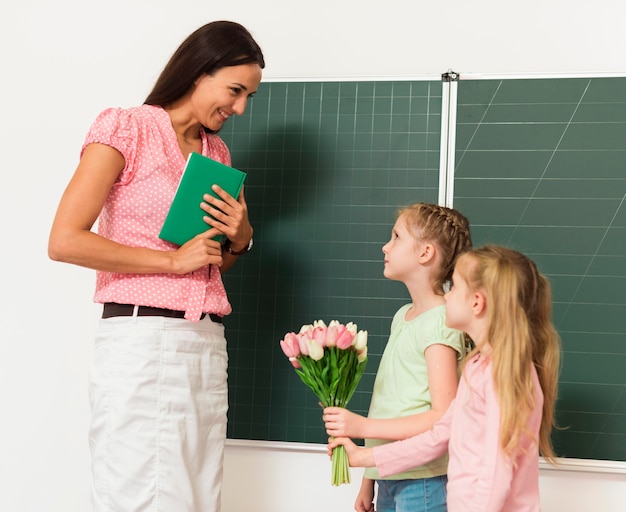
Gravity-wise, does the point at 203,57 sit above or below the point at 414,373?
above

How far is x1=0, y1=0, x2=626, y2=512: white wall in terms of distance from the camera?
9.73 ft

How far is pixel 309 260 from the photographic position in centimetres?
295

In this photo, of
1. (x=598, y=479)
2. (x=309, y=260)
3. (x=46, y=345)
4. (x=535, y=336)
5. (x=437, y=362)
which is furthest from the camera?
(x=46, y=345)

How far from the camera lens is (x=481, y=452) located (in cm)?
183

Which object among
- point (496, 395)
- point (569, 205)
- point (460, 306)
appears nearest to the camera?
point (496, 395)

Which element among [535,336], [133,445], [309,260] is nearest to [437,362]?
[535,336]

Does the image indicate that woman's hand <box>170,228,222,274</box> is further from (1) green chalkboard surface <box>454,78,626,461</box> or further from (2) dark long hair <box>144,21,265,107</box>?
(1) green chalkboard surface <box>454,78,626,461</box>

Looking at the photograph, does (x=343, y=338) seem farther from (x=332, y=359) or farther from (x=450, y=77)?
(x=450, y=77)

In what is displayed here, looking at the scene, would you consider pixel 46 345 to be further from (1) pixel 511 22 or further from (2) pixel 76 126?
(1) pixel 511 22

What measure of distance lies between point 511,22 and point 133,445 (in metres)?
2.00

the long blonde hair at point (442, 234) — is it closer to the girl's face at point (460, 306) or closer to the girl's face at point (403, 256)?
the girl's face at point (403, 256)

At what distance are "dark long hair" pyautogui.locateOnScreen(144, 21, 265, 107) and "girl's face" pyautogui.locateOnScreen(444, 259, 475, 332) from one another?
0.86 meters

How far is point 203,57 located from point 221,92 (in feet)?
0.35

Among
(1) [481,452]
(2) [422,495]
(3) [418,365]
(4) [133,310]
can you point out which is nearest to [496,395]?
(1) [481,452]
